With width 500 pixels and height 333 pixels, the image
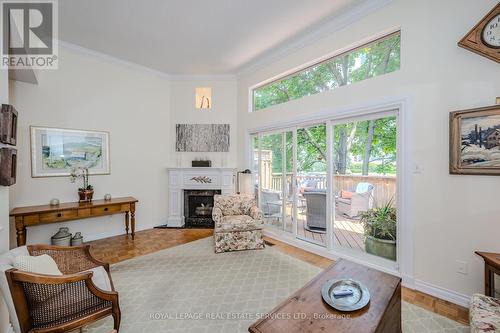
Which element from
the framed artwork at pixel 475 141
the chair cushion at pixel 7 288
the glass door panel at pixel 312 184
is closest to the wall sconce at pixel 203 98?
the glass door panel at pixel 312 184

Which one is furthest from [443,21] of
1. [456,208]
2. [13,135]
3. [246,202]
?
[13,135]

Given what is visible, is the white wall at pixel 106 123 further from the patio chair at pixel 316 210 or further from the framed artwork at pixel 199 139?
the patio chair at pixel 316 210

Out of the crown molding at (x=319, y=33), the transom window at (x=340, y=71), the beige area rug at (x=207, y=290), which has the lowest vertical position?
the beige area rug at (x=207, y=290)

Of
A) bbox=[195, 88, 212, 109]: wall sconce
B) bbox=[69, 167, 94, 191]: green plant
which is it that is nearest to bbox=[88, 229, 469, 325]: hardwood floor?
bbox=[69, 167, 94, 191]: green plant

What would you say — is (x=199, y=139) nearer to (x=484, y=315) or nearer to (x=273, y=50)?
(x=273, y=50)

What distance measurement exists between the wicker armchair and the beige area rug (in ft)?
1.50

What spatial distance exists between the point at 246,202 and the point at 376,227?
215 centimetres

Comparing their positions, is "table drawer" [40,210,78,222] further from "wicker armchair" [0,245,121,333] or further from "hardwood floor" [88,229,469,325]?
"wicker armchair" [0,245,121,333]

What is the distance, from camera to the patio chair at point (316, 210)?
3.70m

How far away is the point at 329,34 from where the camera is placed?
3320 mm

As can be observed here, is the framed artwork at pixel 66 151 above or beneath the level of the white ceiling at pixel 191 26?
beneath

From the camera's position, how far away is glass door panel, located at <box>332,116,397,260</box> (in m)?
2.85

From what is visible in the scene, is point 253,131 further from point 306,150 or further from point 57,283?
point 57,283

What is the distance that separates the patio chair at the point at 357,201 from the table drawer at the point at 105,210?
3.79 m
